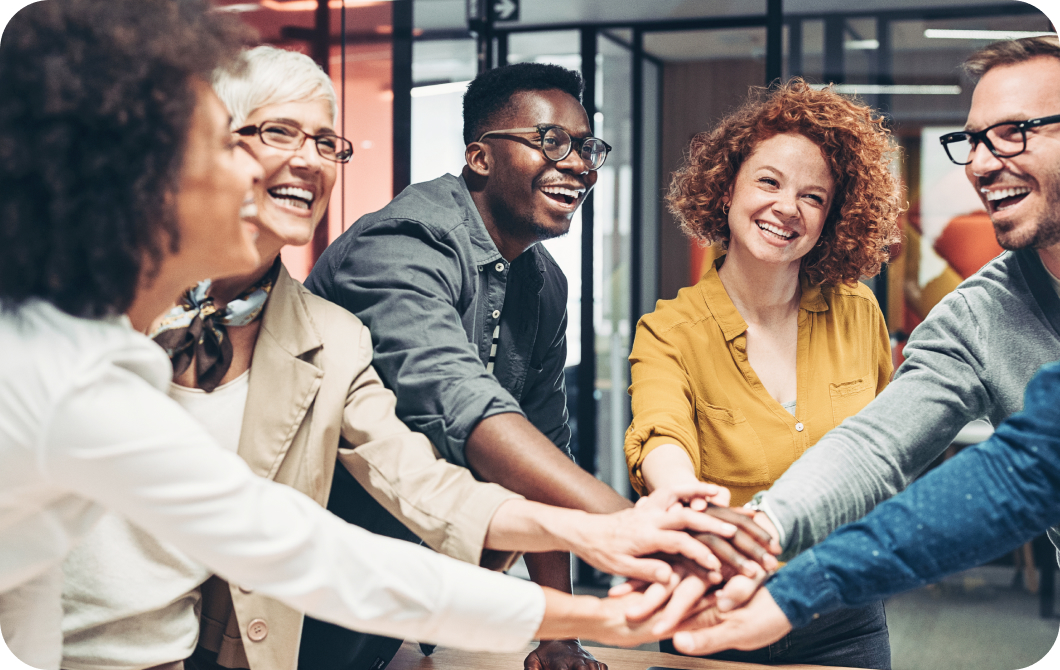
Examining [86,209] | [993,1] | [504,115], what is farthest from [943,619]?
[86,209]

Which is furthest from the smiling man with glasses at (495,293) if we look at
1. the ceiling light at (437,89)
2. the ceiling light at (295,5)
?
the ceiling light at (437,89)

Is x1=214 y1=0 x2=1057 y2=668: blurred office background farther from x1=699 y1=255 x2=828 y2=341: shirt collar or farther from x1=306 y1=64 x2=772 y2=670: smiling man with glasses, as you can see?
x1=699 y1=255 x2=828 y2=341: shirt collar

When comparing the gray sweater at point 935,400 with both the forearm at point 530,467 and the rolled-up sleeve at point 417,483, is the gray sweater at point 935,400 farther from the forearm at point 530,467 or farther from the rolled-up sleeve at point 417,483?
the rolled-up sleeve at point 417,483

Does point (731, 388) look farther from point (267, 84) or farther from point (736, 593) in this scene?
point (267, 84)

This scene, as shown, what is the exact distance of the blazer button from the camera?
1295 millimetres

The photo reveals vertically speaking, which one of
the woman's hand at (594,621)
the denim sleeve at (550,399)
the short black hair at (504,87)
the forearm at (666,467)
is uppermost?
the short black hair at (504,87)

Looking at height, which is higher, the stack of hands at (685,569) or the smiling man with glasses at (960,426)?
the smiling man with glasses at (960,426)

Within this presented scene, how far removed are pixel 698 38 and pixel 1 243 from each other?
4.78 m

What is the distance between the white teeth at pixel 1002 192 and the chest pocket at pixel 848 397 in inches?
17.1

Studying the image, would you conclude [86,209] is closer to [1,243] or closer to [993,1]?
[1,243]

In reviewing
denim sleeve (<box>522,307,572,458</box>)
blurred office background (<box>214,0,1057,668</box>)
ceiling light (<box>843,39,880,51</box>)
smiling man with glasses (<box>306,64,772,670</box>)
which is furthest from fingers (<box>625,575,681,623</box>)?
ceiling light (<box>843,39,880,51</box>)

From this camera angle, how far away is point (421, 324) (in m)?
1.42

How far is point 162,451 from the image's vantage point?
930mm

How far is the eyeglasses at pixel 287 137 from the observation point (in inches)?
54.3
